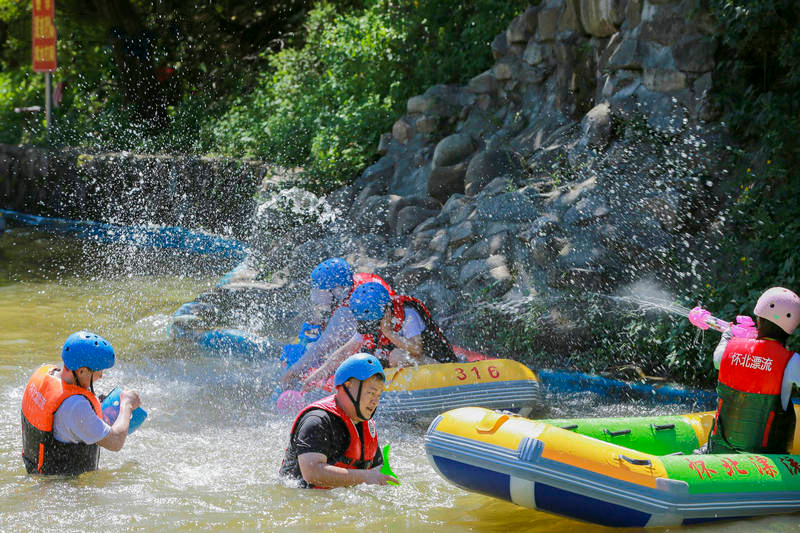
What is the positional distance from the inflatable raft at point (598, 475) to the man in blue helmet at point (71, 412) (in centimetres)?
171

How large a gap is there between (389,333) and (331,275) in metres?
0.65

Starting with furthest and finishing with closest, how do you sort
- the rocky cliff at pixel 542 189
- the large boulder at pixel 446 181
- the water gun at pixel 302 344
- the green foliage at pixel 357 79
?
the green foliage at pixel 357 79 → the large boulder at pixel 446 181 → the rocky cliff at pixel 542 189 → the water gun at pixel 302 344

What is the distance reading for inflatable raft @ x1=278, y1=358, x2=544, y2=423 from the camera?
20.8 feet

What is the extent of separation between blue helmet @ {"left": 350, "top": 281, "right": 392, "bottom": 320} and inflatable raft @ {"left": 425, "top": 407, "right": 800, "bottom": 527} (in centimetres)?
168

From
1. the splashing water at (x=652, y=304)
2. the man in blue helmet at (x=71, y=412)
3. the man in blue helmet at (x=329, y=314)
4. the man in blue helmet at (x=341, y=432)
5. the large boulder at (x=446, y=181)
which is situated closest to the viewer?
the man in blue helmet at (x=341, y=432)

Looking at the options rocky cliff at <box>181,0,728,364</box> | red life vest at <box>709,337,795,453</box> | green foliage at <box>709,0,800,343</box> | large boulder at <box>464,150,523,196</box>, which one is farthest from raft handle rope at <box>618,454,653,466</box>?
large boulder at <box>464,150,523,196</box>

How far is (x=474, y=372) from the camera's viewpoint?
6.44 m

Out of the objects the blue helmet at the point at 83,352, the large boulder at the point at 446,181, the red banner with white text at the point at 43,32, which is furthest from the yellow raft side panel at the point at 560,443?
the red banner with white text at the point at 43,32

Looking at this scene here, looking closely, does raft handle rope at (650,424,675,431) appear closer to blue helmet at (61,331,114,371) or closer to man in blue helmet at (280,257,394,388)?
man in blue helmet at (280,257,394,388)

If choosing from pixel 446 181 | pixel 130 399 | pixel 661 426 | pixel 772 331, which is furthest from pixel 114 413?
pixel 446 181

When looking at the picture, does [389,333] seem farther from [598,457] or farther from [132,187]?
[132,187]

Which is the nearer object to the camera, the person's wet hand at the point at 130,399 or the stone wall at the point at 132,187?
the person's wet hand at the point at 130,399

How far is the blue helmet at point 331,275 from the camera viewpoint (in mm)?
6668

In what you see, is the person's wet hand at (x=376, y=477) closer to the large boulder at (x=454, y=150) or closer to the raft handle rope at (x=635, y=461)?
the raft handle rope at (x=635, y=461)
